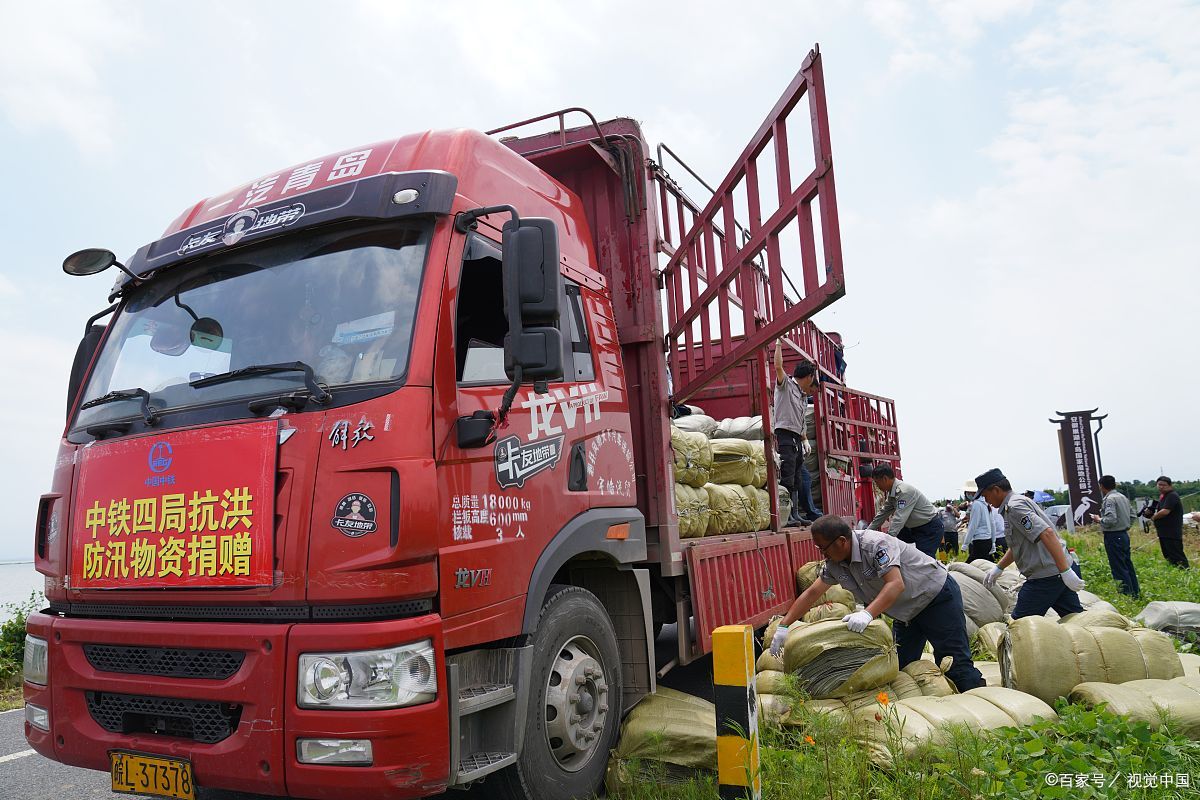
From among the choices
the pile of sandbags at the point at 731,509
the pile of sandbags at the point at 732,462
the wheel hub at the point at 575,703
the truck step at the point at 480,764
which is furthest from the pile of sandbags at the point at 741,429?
the truck step at the point at 480,764

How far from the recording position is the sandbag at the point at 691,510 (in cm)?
507

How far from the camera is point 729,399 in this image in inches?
284

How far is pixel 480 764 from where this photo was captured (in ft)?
9.57

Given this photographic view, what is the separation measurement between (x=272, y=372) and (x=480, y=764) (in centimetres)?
159

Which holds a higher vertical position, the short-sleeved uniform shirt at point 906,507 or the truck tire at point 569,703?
the short-sleeved uniform shirt at point 906,507

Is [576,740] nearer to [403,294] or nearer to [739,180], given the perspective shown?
[403,294]

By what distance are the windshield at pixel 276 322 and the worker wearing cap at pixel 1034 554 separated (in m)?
4.63

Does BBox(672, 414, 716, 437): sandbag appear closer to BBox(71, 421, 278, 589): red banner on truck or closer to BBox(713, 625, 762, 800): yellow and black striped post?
BBox(713, 625, 762, 800): yellow and black striped post

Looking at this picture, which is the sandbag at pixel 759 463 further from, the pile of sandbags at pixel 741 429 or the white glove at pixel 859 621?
the white glove at pixel 859 621

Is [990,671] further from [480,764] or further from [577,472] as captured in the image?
[480,764]

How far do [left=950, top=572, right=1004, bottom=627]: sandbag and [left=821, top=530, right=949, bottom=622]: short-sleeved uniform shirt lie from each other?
1.70 metres

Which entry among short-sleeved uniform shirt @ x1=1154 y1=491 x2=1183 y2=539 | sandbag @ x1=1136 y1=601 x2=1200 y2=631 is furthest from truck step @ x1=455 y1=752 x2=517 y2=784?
short-sleeved uniform shirt @ x1=1154 y1=491 x2=1183 y2=539

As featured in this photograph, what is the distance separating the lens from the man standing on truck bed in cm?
691

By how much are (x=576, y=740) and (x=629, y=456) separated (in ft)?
4.80
